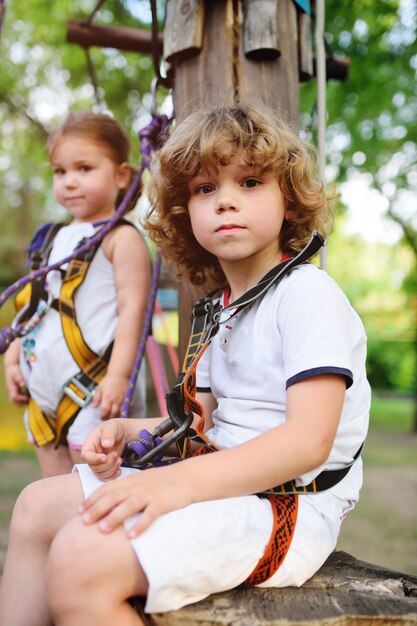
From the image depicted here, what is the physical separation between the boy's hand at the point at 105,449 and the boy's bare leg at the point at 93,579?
1.07ft

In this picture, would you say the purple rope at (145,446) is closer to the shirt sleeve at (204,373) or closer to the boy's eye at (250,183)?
the shirt sleeve at (204,373)

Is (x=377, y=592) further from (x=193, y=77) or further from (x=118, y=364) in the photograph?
(x=193, y=77)

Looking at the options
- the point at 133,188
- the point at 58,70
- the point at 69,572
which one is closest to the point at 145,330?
the point at 133,188

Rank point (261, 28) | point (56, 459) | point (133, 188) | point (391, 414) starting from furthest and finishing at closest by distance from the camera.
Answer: point (391, 414) < point (56, 459) < point (133, 188) < point (261, 28)

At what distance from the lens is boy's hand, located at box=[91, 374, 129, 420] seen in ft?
7.81

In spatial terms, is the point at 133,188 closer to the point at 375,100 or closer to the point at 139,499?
the point at 139,499

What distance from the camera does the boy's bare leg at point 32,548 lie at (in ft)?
4.76

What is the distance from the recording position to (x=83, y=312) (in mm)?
2602

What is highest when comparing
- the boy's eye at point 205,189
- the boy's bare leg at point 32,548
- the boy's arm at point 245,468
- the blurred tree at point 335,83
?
the blurred tree at point 335,83

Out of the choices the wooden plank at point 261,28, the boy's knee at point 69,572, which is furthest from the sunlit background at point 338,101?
the boy's knee at point 69,572

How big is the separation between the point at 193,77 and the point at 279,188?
75 centimetres

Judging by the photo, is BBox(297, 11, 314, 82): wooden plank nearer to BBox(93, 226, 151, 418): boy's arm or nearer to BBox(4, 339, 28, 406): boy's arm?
BBox(93, 226, 151, 418): boy's arm

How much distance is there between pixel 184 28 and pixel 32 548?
1.72 metres

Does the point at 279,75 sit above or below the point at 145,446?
above
